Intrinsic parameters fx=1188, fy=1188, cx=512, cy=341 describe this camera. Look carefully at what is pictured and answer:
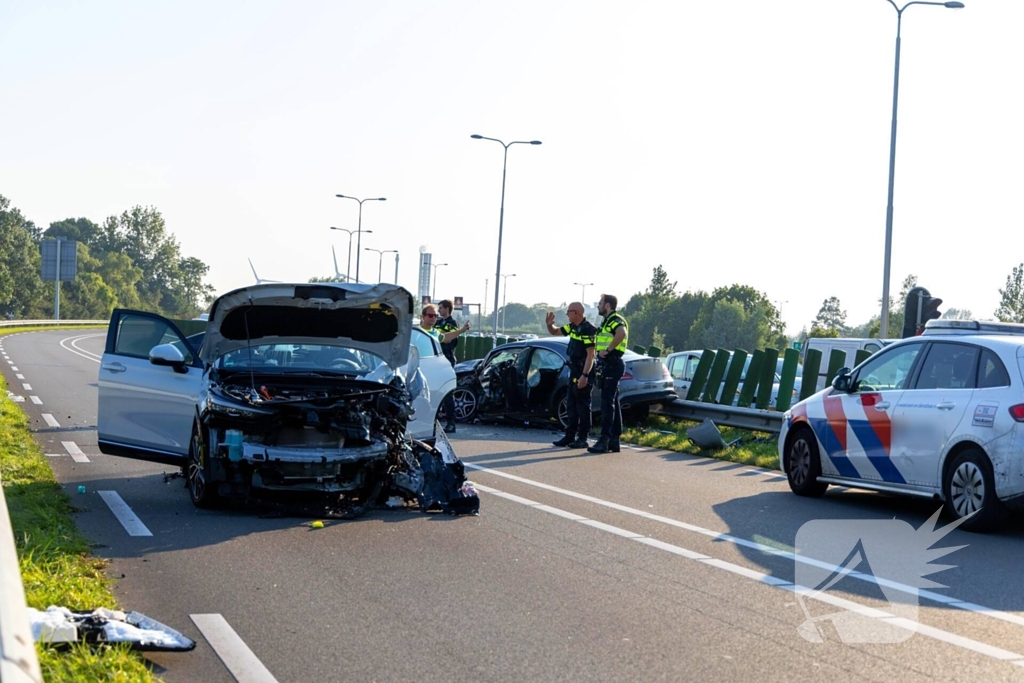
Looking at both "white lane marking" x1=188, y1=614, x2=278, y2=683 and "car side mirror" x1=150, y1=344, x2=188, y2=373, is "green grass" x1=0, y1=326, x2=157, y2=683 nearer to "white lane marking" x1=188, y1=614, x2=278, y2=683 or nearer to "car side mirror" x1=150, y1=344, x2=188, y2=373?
"white lane marking" x1=188, y1=614, x2=278, y2=683

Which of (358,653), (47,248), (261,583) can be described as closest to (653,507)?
(261,583)

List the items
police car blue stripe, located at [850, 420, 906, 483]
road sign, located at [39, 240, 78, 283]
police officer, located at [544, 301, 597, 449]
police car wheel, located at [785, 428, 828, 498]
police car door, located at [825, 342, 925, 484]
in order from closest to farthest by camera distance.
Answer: police car blue stripe, located at [850, 420, 906, 483] → police car door, located at [825, 342, 925, 484] → police car wheel, located at [785, 428, 828, 498] → police officer, located at [544, 301, 597, 449] → road sign, located at [39, 240, 78, 283]

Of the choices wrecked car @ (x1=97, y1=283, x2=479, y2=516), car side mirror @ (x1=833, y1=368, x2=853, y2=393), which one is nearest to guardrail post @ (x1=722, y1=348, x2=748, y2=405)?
car side mirror @ (x1=833, y1=368, x2=853, y2=393)

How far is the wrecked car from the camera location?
882 cm

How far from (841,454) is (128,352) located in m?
6.46

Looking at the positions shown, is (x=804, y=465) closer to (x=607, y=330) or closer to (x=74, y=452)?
(x=607, y=330)

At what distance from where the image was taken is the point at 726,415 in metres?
16.9

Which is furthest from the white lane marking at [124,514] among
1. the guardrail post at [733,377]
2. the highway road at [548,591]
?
the guardrail post at [733,377]

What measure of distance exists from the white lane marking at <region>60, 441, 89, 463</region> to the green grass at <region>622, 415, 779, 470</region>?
24.2 feet

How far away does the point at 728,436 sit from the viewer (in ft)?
55.4

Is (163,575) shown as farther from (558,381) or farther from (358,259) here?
(358,259)

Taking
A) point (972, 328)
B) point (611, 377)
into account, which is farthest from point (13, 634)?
point (611, 377)

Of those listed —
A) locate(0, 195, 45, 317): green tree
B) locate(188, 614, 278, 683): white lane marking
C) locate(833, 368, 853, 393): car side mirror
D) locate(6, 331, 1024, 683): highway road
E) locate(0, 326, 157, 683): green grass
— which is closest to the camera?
locate(0, 326, 157, 683): green grass

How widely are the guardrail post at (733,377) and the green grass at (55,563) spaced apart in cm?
1024
